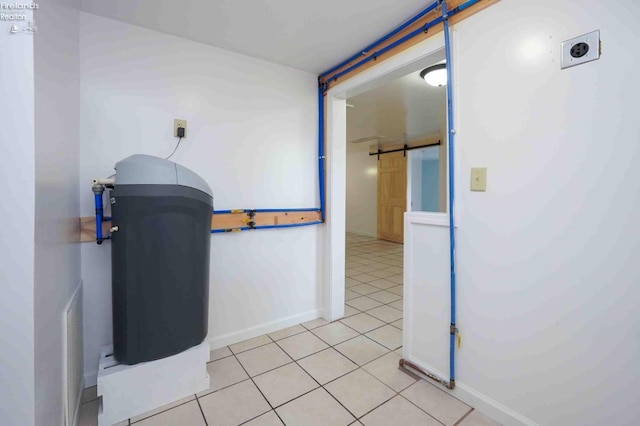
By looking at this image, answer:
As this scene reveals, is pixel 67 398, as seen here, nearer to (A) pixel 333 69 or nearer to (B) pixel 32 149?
(B) pixel 32 149

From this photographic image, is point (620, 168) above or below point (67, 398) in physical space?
above

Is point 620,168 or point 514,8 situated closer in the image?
point 620,168

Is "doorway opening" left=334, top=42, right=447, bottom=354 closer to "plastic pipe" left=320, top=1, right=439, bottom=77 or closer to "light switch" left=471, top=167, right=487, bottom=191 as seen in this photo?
"plastic pipe" left=320, top=1, right=439, bottom=77

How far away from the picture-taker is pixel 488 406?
141cm

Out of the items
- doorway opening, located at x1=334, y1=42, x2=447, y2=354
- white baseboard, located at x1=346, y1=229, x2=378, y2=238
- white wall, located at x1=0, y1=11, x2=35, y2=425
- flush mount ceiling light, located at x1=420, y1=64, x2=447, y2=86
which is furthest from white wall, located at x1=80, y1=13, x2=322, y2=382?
white baseboard, located at x1=346, y1=229, x2=378, y2=238

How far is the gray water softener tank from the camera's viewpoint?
1367 millimetres

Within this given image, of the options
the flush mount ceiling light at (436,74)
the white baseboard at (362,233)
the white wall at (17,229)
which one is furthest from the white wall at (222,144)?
the white baseboard at (362,233)

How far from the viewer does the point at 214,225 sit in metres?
2.05

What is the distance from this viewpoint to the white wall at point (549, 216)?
1031mm

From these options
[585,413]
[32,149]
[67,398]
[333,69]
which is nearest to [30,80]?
[32,149]

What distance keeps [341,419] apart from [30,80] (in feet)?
6.35

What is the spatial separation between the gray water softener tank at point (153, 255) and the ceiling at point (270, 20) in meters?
1.00

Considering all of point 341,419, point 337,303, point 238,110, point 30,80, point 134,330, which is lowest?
point 341,419

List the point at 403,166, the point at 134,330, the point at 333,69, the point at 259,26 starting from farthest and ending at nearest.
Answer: the point at 403,166, the point at 333,69, the point at 259,26, the point at 134,330
